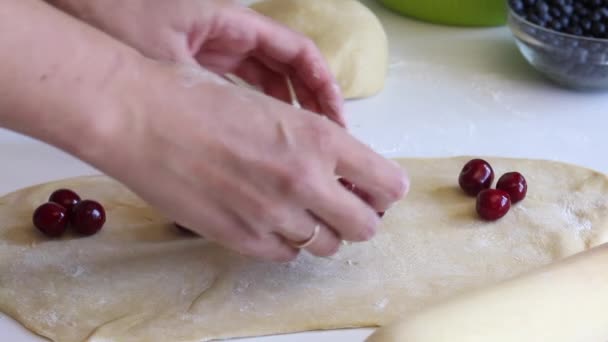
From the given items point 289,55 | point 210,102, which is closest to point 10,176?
point 289,55

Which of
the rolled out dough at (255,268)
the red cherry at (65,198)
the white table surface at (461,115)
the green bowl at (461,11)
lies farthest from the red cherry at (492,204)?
the green bowl at (461,11)

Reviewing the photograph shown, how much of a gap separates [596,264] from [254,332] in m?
0.36

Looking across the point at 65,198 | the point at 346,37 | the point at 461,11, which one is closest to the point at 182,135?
the point at 65,198

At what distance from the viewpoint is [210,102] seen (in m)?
0.69

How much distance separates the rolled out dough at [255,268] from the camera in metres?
0.85

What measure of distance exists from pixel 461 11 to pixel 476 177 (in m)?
0.62

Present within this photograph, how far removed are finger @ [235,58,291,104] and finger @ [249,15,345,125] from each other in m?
0.04

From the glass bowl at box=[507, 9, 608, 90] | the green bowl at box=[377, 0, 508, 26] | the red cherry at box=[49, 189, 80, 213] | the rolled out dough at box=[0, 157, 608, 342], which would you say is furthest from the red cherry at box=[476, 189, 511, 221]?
the green bowl at box=[377, 0, 508, 26]

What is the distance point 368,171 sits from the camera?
0.74m

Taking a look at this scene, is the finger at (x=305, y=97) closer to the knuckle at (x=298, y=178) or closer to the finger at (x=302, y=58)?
the finger at (x=302, y=58)

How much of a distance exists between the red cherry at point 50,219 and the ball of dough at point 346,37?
51 cm

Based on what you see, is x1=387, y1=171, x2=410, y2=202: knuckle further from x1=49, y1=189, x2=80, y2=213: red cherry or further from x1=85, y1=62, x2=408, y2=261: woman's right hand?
x1=49, y1=189, x2=80, y2=213: red cherry

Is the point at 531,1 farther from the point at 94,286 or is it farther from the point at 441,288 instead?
the point at 94,286

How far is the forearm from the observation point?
24.8 inches
